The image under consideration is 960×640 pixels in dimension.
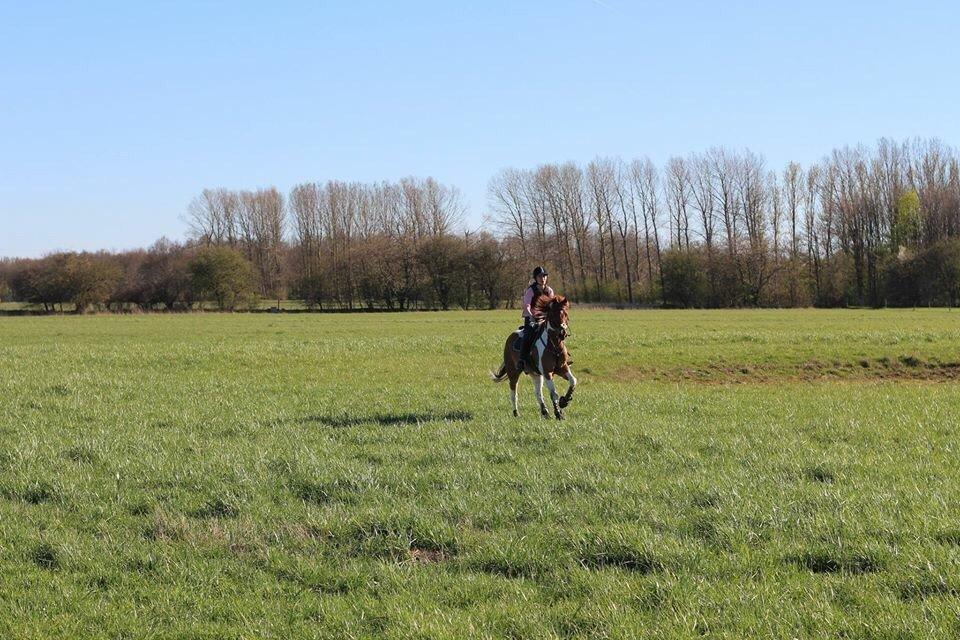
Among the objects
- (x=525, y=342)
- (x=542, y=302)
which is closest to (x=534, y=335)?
(x=525, y=342)

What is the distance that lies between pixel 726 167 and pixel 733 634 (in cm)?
9881

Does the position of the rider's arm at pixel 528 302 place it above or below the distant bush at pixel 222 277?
below

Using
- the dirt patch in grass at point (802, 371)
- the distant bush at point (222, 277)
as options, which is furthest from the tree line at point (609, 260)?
the dirt patch in grass at point (802, 371)

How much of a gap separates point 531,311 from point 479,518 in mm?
7039

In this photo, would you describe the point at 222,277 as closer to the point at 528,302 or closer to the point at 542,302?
the point at 528,302

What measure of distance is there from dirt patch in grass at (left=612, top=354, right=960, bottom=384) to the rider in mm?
9885

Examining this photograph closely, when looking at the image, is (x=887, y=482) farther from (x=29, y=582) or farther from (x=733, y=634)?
(x=29, y=582)

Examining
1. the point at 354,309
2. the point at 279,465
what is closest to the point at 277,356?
the point at 279,465

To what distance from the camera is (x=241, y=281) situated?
9525 cm

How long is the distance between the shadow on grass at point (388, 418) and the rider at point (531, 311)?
1542 mm

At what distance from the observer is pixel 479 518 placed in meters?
7.85

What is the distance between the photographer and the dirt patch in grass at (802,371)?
81.9ft

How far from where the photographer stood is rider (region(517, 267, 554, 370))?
572 inches

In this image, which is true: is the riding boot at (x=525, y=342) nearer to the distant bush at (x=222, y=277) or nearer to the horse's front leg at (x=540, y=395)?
the horse's front leg at (x=540, y=395)
